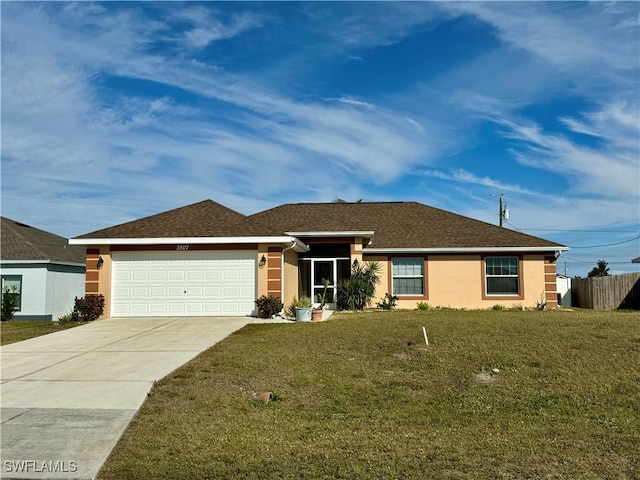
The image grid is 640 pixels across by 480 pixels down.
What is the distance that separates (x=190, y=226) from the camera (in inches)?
724

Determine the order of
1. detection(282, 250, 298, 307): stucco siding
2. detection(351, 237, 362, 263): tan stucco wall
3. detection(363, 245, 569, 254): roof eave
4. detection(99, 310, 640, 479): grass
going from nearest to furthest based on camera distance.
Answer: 1. detection(99, 310, 640, 479): grass
2. detection(282, 250, 298, 307): stucco siding
3. detection(351, 237, 362, 263): tan stucco wall
4. detection(363, 245, 569, 254): roof eave

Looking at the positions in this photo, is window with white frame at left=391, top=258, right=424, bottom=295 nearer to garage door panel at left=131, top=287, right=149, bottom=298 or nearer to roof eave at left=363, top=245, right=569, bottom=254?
roof eave at left=363, top=245, right=569, bottom=254

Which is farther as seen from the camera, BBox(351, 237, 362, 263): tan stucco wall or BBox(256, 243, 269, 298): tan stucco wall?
BBox(351, 237, 362, 263): tan stucco wall

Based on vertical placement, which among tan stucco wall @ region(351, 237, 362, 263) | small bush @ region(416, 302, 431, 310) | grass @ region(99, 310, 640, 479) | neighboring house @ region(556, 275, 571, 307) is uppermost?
tan stucco wall @ region(351, 237, 362, 263)

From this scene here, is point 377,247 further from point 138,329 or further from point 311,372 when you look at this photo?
point 311,372

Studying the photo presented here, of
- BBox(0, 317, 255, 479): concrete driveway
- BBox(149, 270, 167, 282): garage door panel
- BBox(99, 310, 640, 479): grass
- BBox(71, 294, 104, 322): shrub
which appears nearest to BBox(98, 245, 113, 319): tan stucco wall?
BBox(71, 294, 104, 322): shrub

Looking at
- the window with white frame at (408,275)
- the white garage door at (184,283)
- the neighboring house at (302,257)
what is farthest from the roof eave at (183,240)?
the window with white frame at (408,275)

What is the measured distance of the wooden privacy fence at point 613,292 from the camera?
77.6 ft

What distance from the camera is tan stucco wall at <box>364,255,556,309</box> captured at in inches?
868

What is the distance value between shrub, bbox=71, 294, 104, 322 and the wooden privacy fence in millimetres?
21254

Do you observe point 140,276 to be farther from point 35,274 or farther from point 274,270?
point 35,274

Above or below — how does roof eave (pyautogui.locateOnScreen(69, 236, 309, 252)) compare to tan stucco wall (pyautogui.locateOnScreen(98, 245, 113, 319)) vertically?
Answer: above

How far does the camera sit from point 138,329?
14953 mm

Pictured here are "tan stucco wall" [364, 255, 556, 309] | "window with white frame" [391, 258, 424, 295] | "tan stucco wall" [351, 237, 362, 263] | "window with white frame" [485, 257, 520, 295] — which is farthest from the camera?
"window with white frame" [391, 258, 424, 295]
